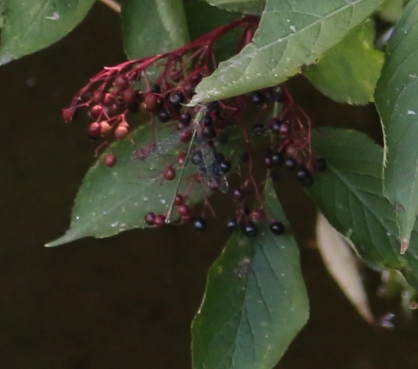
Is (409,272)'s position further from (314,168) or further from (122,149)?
(122,149)

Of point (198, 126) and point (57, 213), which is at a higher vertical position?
point (198, 126)

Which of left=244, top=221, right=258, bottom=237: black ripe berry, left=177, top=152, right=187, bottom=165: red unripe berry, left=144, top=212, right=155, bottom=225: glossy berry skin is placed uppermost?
left=177, top=152, right=187, bottom=165: red unripe berry

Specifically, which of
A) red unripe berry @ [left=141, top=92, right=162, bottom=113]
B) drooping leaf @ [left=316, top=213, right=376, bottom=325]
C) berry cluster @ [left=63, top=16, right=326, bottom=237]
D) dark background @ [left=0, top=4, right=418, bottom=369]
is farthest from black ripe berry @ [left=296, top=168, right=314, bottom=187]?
dark background @ [left=0, top=4, right=418, bottom=369]

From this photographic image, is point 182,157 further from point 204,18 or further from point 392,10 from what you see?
point 392,10

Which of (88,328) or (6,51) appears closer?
(6,51)

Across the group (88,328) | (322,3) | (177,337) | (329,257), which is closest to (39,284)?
(88,328)

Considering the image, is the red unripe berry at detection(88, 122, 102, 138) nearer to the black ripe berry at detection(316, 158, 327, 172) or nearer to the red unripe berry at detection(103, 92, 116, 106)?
the red unripe berry at detection(103, 92, 116, 106)
